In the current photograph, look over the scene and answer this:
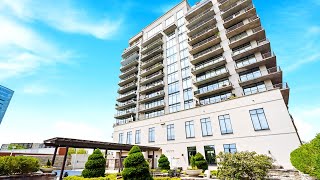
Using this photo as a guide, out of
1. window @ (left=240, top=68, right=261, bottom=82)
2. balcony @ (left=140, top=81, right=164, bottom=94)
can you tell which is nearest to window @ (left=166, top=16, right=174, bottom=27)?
balcony @ (left=140, top=81, right=164, bottom=94)

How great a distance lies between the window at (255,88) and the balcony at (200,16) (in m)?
19.3

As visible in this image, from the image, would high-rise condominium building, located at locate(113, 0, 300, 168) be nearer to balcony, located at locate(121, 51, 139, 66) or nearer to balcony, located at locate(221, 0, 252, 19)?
balcony, located at locate(221, 0, 252, 19)

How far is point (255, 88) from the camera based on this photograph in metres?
28.1

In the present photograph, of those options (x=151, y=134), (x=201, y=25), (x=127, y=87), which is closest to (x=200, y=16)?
(x=201, y=25)

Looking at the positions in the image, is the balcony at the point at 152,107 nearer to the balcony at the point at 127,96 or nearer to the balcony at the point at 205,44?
the balcony at the point at 127,96

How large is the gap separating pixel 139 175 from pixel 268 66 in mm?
27555

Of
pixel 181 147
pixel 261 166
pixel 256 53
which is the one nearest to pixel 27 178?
pixel 261 166

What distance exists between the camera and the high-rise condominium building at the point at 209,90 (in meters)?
23.7

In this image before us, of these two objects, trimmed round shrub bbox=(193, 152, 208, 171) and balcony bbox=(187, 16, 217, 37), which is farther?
balcony bbox=(187, 16, 217, 37)

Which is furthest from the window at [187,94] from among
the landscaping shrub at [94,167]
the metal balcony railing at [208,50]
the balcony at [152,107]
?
the landscaping shrub at [94,167]

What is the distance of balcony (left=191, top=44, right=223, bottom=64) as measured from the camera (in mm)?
33581

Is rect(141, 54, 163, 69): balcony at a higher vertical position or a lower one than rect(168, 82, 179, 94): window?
higher

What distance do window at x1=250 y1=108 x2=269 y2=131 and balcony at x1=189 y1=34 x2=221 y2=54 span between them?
54.4 ft

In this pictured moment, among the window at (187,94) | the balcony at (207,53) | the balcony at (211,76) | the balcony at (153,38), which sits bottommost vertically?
the window at (187,94)
